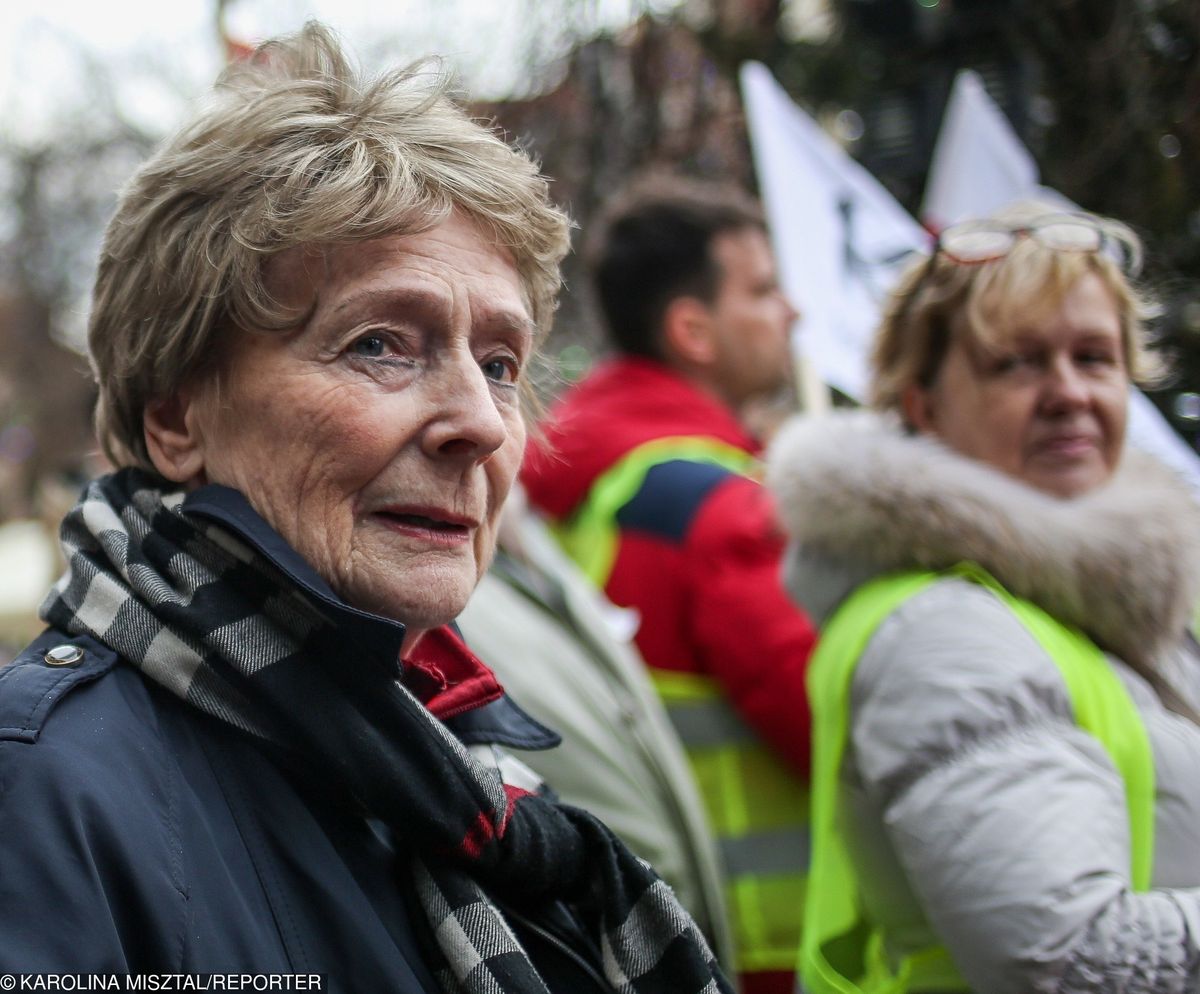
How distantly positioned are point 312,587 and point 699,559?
165 centimetres

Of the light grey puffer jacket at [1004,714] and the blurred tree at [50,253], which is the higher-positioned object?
the light grey puffer jacket at [1004,714]

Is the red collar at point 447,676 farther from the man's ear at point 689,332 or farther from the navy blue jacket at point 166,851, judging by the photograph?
the man's ear at point 689,332

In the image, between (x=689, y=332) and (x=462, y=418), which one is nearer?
(x=462, y=418)

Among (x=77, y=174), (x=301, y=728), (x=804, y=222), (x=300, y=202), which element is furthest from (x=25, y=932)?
(x=77, y=174)

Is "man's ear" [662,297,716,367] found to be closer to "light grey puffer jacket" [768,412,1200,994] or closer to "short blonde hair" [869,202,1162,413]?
"short blonde hair" [869,202,1162,413]

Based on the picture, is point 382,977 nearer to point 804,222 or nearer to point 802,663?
point 802,663

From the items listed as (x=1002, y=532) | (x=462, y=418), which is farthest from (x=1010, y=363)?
(x=462, y=418)

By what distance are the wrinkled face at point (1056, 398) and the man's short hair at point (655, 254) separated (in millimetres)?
1463

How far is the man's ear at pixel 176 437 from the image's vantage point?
1500 mm

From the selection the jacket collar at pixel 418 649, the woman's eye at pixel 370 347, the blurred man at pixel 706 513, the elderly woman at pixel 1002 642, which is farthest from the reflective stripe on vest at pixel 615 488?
the woman's eye at pixel 370 347

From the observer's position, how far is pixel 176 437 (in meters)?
1.52

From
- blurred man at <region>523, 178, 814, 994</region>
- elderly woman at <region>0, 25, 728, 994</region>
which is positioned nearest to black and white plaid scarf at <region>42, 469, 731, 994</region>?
elderly woman at <region>0, 25, 728, 994</region>

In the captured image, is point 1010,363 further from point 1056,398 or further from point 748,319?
point 748,319

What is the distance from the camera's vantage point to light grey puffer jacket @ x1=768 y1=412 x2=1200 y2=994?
62.8 inches
